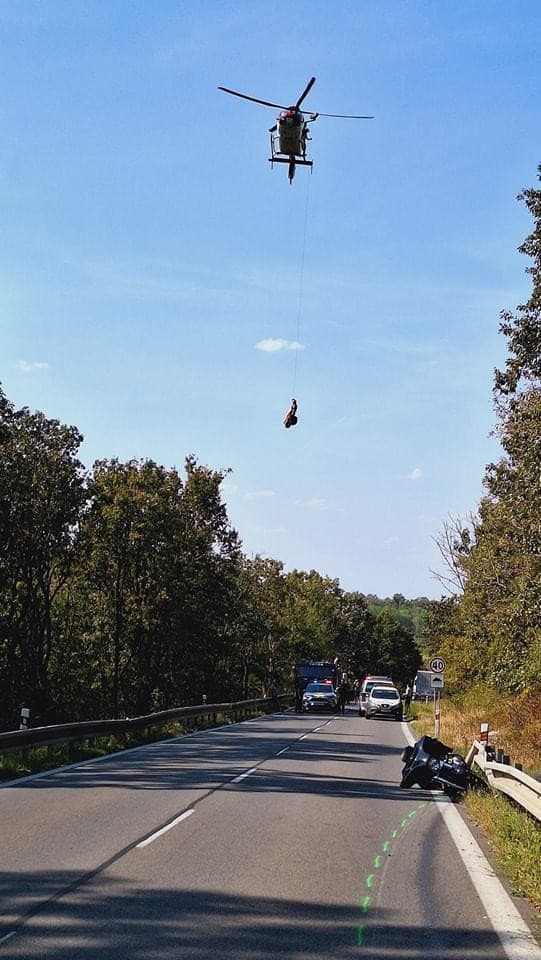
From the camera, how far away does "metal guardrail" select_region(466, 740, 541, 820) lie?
34.7ft

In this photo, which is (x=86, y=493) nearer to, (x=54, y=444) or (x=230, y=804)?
(x=54, y=444)

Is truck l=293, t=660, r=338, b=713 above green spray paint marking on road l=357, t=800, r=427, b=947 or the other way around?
above

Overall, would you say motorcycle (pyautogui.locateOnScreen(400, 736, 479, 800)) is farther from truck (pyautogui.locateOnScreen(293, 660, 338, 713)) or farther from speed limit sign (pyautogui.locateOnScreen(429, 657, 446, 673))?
truck (pyautogui.locateOnScreen(293, 660, 338, 713))

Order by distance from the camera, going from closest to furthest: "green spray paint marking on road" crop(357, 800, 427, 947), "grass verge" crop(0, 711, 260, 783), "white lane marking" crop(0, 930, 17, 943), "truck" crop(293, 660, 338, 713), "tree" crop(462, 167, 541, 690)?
"white lane marking" crop(0, 930, 17, 943) < "green spray paint marking on road" crop(357, 800, 427, 947) < "grass verge" crop(0, 711, 260, 783) < "tree" crop(462, 167, 541, 690) < "truck" crop(293, 660, 338, 713)

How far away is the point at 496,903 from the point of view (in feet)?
26.1

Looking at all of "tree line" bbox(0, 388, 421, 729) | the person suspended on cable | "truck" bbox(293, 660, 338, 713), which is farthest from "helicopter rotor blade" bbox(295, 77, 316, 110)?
"truck" bbox(293, 660, 338, 713)

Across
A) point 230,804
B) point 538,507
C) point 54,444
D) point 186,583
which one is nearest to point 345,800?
point 230,804

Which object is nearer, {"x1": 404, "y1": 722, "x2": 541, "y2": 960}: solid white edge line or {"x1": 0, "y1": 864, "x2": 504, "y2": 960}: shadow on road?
{"x1": 0, "y1": 864, "x2": 504, "y2": 960}: shadow on road

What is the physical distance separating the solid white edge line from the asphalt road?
107 mm

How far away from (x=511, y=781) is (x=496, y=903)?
16.9 ft

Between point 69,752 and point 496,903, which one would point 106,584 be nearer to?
point 69,752

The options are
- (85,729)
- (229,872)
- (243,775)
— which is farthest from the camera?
(85,729)

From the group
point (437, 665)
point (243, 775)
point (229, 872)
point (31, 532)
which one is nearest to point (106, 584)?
point (31, 532)

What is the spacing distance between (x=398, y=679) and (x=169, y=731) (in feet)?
507
